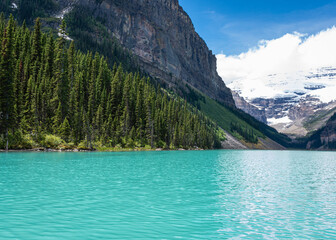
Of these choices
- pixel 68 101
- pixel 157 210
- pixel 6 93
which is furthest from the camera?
pixel 68 101

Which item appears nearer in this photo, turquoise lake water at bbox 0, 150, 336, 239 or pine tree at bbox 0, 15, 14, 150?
turquoise lake water at bbox 0, 150, 336, 239

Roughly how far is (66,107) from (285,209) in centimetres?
9250

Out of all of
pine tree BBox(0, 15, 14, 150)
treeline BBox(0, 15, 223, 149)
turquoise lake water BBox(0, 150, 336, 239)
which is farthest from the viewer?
treeline BBox(0, 15, 223, 149)

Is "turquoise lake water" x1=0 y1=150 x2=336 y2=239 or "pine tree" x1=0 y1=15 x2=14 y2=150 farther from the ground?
"pine tree" x1=0 y1=15 x2=14 y2=150

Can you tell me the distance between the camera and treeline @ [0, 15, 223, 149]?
82875 millimetres

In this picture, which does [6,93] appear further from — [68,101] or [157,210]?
[157,210]

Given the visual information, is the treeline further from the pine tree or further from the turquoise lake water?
the turquoise lake water

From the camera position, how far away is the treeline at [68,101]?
272 feet

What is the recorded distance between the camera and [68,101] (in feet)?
341

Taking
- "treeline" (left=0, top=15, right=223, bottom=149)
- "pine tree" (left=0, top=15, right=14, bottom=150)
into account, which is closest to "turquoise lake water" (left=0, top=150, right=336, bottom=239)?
"pine tree" (left=0, top=15, right=14, bottom=150)

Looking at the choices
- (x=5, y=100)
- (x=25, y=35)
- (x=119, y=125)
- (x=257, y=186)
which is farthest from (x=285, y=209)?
(x=25, y=35)

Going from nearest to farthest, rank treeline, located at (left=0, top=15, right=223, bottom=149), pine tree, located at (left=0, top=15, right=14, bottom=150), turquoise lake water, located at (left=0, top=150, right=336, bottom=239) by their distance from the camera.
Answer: turquoise lake water, located at (left=0, top=150, right=336, bottom=239)
pine tree, located at (left=0, top=15, right=14, bottom=150)
treeline, located at (left=0, top=15, right=223, bottom=149)

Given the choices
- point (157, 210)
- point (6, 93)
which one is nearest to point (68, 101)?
point (6, 93)

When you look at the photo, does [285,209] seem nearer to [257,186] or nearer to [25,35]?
[257,186]
